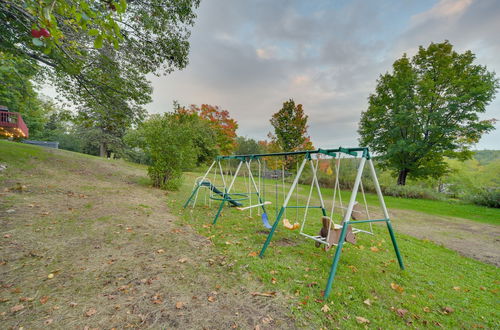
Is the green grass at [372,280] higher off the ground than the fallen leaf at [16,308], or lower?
higher

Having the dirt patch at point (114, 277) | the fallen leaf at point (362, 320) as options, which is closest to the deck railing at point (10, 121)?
the dirt patch at point (114, 277)

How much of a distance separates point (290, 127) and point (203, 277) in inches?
920

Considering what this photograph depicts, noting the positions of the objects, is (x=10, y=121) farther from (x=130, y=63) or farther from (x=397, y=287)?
(x=397, y=287)

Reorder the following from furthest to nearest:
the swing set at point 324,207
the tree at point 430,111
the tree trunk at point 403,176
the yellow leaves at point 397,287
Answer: the tree trunk at point 403,176, the tree at point 430,111, the swing set at point 324,207, the yellow leaves at point 397,287

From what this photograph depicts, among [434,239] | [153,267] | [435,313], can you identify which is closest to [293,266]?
[435,313]

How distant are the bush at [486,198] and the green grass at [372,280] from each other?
13.0 meters

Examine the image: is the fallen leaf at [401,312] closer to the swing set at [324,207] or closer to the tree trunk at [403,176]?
the swing set at [324,207]

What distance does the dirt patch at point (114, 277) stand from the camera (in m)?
2.26

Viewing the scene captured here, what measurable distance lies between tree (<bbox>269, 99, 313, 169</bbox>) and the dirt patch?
20990 mm

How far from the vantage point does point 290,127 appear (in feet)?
81.6

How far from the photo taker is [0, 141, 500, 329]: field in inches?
92.5

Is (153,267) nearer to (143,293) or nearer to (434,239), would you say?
→ (143,293)

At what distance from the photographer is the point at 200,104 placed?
3117 cm

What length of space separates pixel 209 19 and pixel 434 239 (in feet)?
43.7
